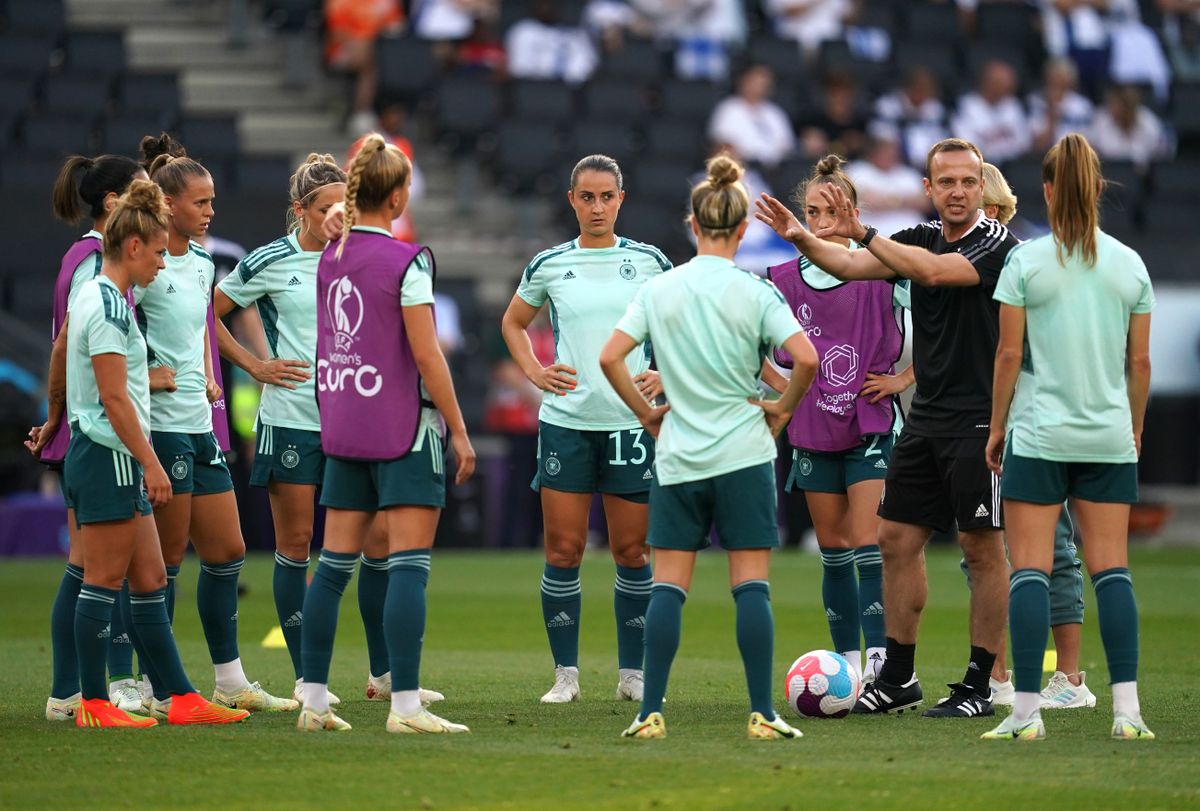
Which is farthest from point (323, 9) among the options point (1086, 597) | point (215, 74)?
point (1086, 597)

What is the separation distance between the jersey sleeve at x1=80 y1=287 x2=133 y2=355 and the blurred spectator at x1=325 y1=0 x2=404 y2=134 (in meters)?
13.3

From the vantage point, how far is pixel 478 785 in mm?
5438

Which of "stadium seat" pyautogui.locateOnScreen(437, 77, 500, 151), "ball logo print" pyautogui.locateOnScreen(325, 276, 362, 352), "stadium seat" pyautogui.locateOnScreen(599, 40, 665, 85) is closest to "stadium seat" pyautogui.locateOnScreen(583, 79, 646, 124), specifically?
"stadium seat" pyautogui.locateOnScreen(599, 40, 665, 85)

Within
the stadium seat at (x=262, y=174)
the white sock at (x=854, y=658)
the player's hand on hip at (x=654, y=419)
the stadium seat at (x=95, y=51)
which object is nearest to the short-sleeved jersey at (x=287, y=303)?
the player's hand on hip at (x=654, y=419)

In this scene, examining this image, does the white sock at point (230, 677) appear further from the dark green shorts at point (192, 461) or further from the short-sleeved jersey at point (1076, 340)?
the short-sleeved jersey at point (1076, 340)

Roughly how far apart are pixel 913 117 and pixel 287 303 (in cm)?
1440

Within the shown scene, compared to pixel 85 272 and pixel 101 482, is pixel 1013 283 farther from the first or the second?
pixel 85 272

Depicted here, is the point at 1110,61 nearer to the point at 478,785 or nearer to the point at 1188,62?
the point at 1188,62

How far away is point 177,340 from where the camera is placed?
723 cm

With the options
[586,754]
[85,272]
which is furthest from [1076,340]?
[85,272]

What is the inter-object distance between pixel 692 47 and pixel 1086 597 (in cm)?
1031

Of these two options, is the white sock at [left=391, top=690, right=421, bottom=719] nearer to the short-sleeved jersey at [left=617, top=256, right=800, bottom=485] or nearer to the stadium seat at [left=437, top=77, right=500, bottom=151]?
the short-sleeved jersey at [left=617, top=256, right=800, bottom=485]

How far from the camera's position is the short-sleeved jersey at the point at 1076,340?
20.6 feet

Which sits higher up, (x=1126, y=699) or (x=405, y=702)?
(x=1126, y=699)
